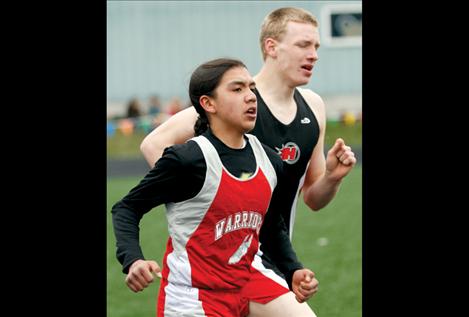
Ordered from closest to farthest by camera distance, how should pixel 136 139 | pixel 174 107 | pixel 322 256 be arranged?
pixel 322 256 → pixel 136 139 → pixel 174 107

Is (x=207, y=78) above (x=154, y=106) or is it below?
below

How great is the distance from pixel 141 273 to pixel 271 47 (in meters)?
1.74

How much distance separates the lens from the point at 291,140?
4.62 m

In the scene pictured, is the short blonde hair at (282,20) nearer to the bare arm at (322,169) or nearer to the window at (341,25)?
the bare arm at (322,169)

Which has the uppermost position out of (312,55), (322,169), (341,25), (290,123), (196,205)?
(341,25)

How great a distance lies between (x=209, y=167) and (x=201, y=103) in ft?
1.28

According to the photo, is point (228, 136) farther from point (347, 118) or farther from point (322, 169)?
point (347, 118)

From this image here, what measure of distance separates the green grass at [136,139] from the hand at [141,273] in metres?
17.0

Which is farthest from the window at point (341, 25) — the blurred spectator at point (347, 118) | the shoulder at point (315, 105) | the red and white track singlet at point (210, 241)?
the red and white track singlet at point (210, 241)

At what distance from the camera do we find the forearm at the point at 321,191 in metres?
4.54

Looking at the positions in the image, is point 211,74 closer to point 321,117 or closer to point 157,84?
point 321,117

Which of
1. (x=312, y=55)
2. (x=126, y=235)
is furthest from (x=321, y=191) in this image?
(x=126, y=235)
